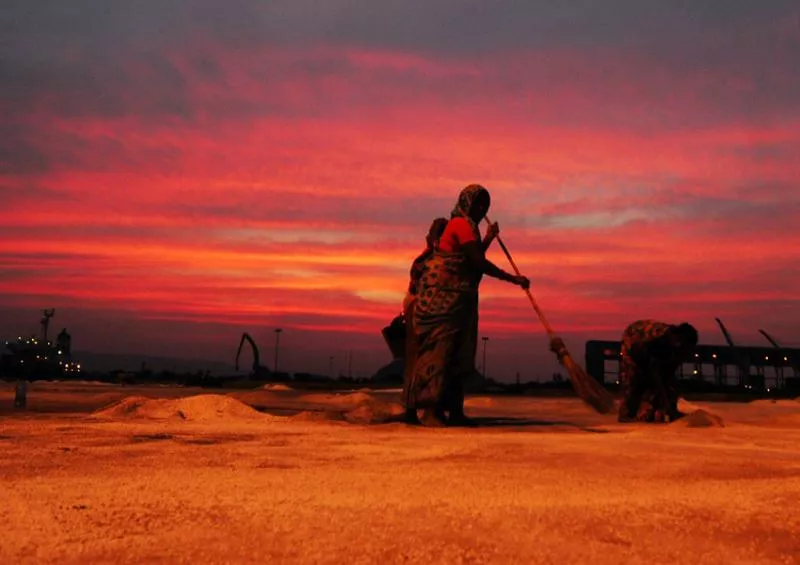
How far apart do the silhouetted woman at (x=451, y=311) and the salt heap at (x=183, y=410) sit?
98.0 inches

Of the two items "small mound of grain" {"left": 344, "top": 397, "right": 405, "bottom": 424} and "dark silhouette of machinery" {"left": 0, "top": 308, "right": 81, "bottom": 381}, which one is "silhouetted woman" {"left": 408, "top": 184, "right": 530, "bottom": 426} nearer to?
"small mound of grain" {"left": 344, "top": 397, "right": 405, "bottom": 424}

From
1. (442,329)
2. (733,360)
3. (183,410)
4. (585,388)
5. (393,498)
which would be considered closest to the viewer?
(393,498)

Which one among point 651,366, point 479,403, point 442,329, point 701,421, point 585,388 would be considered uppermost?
point 442,329

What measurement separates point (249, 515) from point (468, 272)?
578cm

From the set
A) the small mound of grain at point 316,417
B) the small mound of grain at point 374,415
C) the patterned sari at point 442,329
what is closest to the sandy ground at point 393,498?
the patterned sari at point 442,329

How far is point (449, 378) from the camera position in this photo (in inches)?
353

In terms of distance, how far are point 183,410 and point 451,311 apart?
4.09m

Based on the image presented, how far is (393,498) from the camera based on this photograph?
4.03 metres

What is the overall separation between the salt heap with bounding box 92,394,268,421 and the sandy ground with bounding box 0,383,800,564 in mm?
2540

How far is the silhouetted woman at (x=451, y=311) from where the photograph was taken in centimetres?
888

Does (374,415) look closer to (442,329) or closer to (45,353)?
(442,329)

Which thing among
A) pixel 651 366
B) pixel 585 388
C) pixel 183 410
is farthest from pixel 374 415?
pixel 651 366

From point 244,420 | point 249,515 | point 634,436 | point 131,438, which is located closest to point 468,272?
point 634,436

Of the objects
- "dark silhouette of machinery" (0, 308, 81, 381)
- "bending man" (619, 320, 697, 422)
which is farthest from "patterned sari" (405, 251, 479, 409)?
"dark silhouette of machinery" (0, 308, 81, 381)
